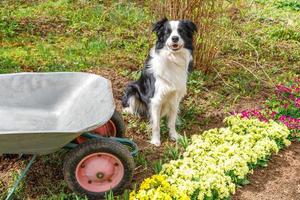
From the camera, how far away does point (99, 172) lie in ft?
11.1

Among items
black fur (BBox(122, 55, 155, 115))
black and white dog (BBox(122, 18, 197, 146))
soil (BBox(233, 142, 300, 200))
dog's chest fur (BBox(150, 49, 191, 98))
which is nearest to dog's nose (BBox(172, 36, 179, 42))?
black and white dog (BBox(122, 18, 197, 146))

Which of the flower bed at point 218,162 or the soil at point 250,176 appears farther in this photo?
the soil at point 250,176

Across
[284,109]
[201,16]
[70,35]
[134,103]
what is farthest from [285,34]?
[134,103]

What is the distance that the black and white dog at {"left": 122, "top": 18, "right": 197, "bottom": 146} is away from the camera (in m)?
4.14

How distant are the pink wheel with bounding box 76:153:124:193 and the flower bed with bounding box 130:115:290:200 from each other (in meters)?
0.20

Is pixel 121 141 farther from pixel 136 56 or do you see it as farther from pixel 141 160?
pixel 136 56

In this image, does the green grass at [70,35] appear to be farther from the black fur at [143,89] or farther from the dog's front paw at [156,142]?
the dog's front paw at [156,142]

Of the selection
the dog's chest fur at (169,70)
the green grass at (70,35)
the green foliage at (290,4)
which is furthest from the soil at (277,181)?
the green foliage at (290,4)

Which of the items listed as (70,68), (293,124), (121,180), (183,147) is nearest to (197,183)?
(121,180)

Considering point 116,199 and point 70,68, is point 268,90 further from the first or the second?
point 116,199

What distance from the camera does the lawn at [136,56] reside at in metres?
3.90

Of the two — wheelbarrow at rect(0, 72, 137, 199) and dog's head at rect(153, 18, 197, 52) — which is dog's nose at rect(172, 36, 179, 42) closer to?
dog's head at rect(153, 18, 197, 52)

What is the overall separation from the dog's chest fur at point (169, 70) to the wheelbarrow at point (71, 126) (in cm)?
56

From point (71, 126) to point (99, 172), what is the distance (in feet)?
1.61
